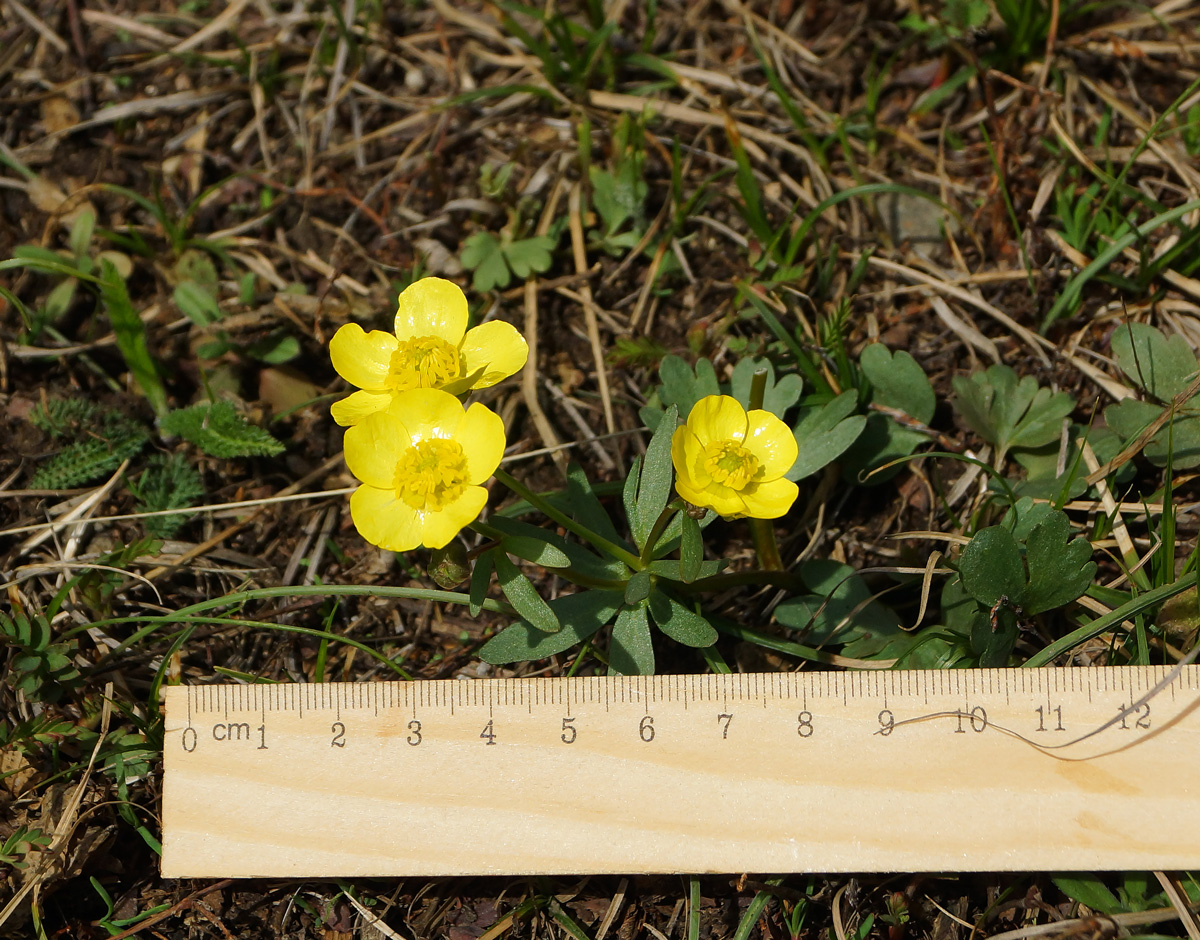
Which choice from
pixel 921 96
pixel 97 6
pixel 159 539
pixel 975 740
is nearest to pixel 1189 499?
pixel 975 740

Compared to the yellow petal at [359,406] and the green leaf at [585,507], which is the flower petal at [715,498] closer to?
the green leaf at [585,507]

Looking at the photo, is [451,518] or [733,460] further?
[733,460]

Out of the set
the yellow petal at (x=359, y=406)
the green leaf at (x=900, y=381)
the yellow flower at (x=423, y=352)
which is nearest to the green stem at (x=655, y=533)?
the yellow flower at (x=423, y=352)

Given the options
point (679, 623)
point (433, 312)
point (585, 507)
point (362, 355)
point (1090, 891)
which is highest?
point (433, 312)

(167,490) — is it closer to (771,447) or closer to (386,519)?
(386,519)

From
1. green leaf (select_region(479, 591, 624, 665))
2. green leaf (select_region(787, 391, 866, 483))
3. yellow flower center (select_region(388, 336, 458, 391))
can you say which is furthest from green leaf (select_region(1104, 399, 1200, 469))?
yellow flower center (select_region(388, 336, 458, 391))

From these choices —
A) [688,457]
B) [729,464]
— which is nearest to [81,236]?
[688,457]

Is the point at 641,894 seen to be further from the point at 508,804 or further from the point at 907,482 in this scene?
the point at 907,482
